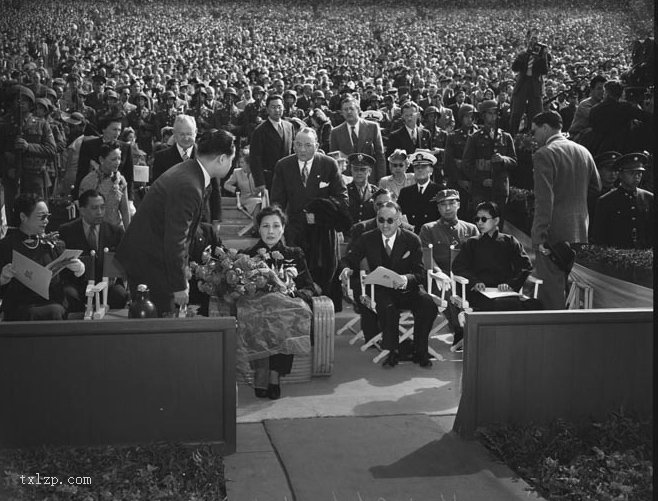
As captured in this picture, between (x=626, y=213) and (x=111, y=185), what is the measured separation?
4427 mm

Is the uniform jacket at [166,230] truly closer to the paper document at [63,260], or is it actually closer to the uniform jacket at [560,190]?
the paper document at [63,260]

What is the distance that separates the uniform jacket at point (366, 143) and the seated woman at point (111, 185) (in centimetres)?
302

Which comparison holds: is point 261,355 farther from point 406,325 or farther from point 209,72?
point 209,72

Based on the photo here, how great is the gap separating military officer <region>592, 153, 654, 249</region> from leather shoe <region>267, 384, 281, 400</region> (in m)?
3.40

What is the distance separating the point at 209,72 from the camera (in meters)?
20.7

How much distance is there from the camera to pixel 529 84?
550 inches

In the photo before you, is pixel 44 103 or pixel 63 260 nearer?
pixel 63 260

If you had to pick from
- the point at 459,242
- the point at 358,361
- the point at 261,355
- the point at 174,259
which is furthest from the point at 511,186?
the point at 174,259

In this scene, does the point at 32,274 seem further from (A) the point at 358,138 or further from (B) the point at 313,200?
(A) the point at 358,138

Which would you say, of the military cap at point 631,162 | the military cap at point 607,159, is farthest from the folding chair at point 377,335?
the military cap at point 607,159

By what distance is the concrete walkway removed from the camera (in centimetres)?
527

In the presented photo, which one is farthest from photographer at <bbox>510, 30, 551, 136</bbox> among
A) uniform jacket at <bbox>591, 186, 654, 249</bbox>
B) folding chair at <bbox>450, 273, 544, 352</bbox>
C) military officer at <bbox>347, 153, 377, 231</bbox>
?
folding chair at <bbox>450, 273, 544, 352</bbox>

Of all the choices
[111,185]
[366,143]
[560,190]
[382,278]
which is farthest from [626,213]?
[111,185]

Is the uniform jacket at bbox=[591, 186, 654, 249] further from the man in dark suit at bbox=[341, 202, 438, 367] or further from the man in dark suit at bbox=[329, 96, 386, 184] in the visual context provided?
the man in dark suit at bbox=[329, 96, 386, 184]
